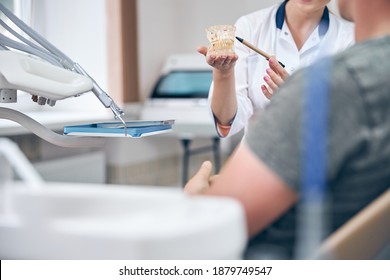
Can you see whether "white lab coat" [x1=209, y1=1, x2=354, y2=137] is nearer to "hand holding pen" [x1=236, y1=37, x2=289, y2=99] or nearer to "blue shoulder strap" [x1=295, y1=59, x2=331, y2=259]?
"hand holding pen" [x1=236, y1=37, x2=289, y2=99]

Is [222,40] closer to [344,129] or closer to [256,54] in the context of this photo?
[256,54]

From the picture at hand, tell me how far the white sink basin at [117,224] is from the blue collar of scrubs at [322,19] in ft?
1.26

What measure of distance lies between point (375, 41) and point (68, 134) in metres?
0.54

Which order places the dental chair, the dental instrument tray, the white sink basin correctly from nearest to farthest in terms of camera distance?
the white sink basin < the dental chair < the dental instrument tray

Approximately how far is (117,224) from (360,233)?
279 mm

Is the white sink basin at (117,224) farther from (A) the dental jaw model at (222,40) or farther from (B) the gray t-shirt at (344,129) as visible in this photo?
(A) the dental jaw model at (222,40)

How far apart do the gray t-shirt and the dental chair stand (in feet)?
0.06

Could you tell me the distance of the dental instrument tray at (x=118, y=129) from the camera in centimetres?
86

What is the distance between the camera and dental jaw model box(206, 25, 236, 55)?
871mm

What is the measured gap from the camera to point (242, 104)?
878mm

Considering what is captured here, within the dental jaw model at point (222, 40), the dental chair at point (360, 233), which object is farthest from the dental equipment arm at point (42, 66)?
the dental chair at point (360, 233)

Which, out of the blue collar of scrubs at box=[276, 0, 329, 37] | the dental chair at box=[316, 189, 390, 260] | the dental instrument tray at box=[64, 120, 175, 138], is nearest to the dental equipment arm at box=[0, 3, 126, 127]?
the dental instrument tray at box=[64, 120, 175, 138]
